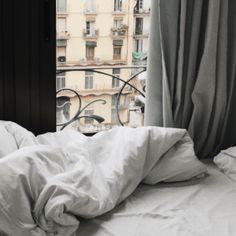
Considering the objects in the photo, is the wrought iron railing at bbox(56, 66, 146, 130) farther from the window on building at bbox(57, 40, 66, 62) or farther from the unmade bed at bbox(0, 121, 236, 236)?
the unmade bed at bbox(0, 121, 236, 236)

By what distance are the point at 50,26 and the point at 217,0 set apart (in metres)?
0.88

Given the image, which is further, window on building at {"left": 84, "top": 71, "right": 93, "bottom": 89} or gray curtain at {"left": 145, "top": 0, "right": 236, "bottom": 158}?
window on building at {"left": 84, "top": 71, "right": 93, "bottom": 89}

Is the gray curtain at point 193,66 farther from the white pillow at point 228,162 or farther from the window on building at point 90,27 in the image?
the window on building at point 90,27

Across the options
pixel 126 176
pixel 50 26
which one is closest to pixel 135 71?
pixel 50 26

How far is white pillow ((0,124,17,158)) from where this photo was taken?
5.77 ft

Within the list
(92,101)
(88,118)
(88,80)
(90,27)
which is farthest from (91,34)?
(88,118)

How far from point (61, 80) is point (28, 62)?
0.97ft

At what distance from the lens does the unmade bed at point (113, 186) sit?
149cm

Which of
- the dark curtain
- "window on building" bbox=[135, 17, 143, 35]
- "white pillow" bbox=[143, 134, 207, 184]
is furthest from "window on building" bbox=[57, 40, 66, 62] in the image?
"white pillow" bbox=[143, 134, 207, 184]

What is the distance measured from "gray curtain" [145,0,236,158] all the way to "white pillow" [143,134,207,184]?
0.37m

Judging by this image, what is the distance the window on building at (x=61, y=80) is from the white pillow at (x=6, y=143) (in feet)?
2.08

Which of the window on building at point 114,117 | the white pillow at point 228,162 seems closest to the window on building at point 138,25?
the window on building at point 114,117

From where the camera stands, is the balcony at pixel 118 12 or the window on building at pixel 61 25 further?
the balcony at pixel 118 12

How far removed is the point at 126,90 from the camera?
107 inches
